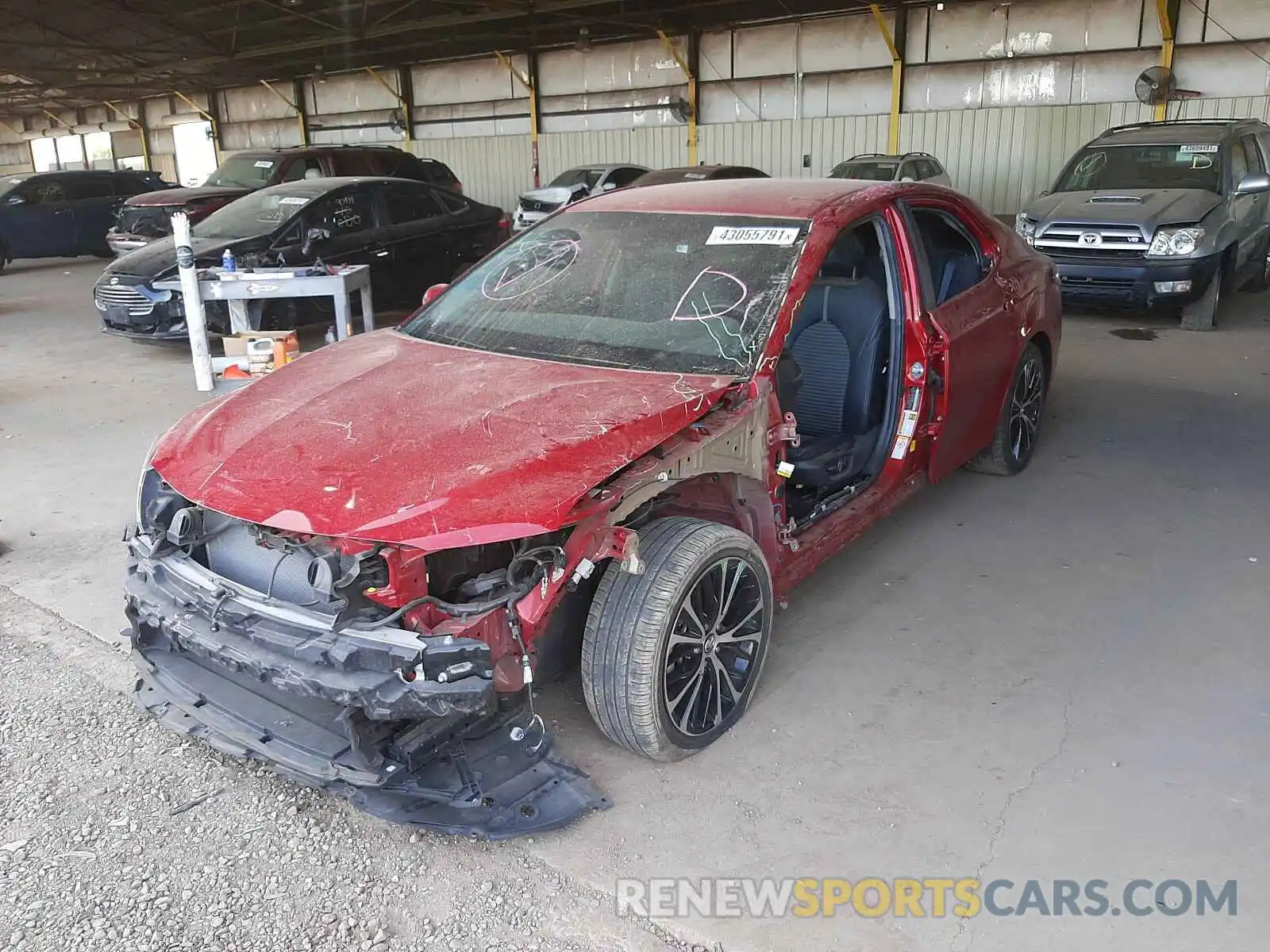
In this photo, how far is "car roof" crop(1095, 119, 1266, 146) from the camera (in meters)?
9.23

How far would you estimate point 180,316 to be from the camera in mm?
8078

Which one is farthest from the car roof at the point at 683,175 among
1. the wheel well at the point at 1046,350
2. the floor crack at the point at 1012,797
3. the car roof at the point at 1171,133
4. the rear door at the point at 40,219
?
the rear door at the point at 40,219

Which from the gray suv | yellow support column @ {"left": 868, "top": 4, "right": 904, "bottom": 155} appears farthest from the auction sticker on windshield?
yellow support column @ {"left": 868, "top": 4, "right": 904, "bottom": 155}

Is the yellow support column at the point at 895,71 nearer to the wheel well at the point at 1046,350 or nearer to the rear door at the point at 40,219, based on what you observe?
the wheel well at the point at 1046,350

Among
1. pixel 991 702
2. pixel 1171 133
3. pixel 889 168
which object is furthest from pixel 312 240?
pixel 1171 133

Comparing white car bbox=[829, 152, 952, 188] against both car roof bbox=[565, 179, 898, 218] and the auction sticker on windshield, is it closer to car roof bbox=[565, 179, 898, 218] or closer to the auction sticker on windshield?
car roof bbox=[565, 179, 898, 218]

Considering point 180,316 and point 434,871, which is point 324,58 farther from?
point 434,871

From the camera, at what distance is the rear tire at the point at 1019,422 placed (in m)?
4.73

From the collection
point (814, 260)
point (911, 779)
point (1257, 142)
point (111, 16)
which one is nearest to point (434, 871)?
point (911, 779)

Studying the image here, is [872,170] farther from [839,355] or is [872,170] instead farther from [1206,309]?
[839,355]

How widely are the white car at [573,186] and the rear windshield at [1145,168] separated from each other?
7160 millimetres

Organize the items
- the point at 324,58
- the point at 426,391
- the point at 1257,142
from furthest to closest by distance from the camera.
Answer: the point at 324,58 → the point at 1257,142 → the point at 426,391

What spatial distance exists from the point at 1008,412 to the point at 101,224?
15662 millimetres

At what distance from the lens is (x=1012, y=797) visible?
106 inches
